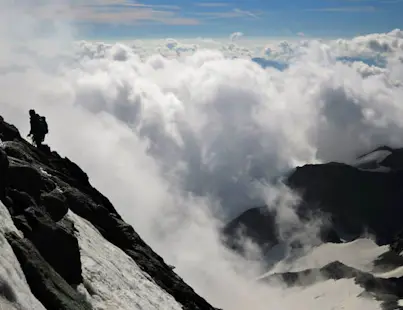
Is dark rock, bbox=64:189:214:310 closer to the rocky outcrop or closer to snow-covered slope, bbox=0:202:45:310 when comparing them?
the rocky outcrop

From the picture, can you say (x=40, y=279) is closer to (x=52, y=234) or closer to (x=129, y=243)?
(x=52, y=234)

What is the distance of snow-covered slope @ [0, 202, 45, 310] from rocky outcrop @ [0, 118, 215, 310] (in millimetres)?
1606

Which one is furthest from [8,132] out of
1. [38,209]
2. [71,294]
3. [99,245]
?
[71,294]

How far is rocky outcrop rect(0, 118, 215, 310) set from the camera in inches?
1260

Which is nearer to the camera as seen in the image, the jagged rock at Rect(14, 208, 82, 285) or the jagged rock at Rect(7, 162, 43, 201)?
the jagged rock at Rect(14, 208, 82, 285)

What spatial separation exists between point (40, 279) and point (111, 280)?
44.2 ft

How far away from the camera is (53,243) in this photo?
126 ft

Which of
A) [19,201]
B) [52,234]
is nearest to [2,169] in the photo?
[19,201]

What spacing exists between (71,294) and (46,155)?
45.6 m

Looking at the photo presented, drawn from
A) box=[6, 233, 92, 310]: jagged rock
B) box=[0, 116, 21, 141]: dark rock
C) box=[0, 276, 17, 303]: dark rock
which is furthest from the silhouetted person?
box=[0, 276, 17, 303]: dark rock

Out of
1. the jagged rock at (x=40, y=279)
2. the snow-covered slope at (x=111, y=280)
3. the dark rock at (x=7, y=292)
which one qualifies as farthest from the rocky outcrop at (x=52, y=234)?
the dark rock at (x=7, y=292)

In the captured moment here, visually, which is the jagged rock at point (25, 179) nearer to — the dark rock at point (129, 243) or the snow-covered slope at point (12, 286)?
the snow-covered slope at point (12, 286)

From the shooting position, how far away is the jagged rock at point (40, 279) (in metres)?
31.1

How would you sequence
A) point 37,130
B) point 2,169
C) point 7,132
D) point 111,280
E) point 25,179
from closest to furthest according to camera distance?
point 2,169, point 25,179, point 111,280, point 7,132, point 37,130
